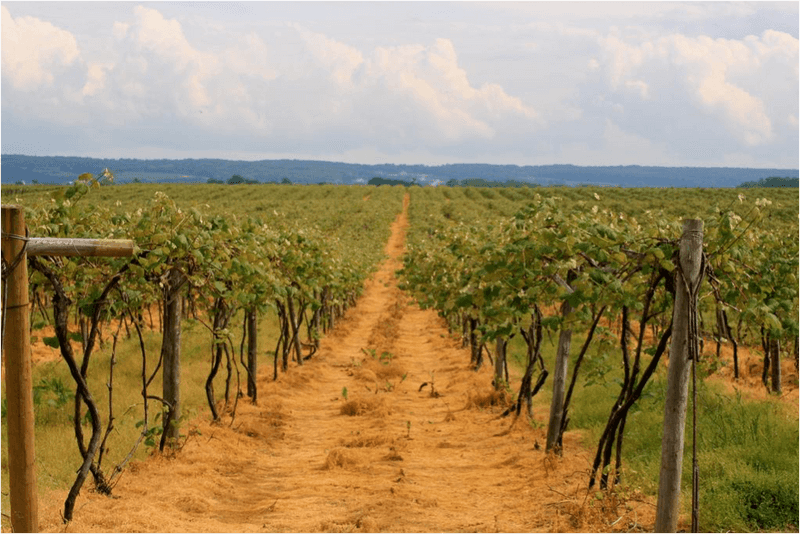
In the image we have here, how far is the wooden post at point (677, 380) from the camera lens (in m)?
4.69

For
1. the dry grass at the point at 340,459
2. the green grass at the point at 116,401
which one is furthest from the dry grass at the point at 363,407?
the dry grass at the point at 340,459

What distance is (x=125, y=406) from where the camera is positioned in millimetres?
10484

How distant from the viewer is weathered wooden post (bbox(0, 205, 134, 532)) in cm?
408

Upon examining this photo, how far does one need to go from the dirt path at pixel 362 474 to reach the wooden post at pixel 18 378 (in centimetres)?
198

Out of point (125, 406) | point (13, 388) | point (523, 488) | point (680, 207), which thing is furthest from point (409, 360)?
point (680, 207)

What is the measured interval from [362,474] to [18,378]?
4.82 metres

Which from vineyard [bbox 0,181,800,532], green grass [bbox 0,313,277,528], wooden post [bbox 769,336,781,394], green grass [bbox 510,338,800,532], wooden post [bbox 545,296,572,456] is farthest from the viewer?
wooden post [bbox 769,336,781,394]

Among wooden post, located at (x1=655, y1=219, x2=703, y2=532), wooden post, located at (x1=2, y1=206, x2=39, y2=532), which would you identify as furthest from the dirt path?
wooden post, located at (x1=2, y1=206, x2=39, y2=532)

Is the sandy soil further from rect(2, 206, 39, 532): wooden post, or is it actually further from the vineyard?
rect(2, 206, 39, 532): wooden post

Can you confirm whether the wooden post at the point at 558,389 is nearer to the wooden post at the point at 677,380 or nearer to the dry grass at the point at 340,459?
the dry grass at the point at 340,459

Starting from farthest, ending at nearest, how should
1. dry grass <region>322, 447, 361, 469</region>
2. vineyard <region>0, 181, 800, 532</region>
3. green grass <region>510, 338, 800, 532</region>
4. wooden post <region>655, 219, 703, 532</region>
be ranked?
dry grass <region>322, 447, 361, 469</region>
green grass <region>510, 338, 800, 532</region>
vineyard <region>0, 181, 800, 532</region>
wooden post <region>655, 219, 703, 532</region>

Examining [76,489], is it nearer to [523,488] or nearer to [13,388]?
[13,388]

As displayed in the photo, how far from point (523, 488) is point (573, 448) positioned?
1.70 m

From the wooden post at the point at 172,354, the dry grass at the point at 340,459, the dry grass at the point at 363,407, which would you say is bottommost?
the dry grass at the point at 363,407
